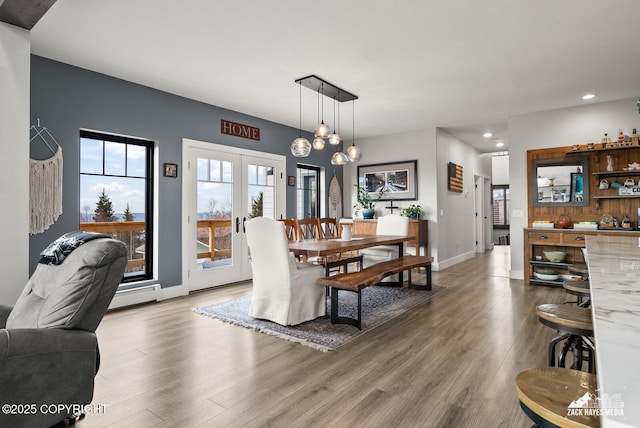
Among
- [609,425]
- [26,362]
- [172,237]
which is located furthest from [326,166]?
[609,425]

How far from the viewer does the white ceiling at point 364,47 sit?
2.69 meters

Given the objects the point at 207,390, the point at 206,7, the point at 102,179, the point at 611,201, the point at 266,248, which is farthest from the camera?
the point at 611,201

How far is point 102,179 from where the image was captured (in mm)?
4051

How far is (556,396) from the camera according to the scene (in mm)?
972

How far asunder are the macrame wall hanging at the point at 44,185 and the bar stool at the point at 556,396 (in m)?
3.99

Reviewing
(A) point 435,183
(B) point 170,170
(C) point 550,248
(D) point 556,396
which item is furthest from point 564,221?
(B) point 170,170

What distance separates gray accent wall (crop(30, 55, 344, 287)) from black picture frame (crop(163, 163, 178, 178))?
5 centimetres

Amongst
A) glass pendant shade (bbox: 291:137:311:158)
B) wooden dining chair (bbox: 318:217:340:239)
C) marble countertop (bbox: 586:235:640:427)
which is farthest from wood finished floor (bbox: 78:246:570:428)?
wooden dining chair (bbox: 318:217:340:239)

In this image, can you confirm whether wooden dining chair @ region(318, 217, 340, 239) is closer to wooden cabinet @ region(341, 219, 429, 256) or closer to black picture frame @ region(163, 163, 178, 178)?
wooden cabinet @ region(341, 219, 429, 256)

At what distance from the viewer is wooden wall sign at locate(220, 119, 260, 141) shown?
5.21 meters

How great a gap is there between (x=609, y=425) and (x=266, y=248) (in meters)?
3.09

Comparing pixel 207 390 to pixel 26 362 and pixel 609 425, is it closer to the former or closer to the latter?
pixel 26 362

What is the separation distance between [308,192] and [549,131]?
4.08m

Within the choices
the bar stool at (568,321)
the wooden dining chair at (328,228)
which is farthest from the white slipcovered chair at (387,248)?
the bar stool at (568,321)
